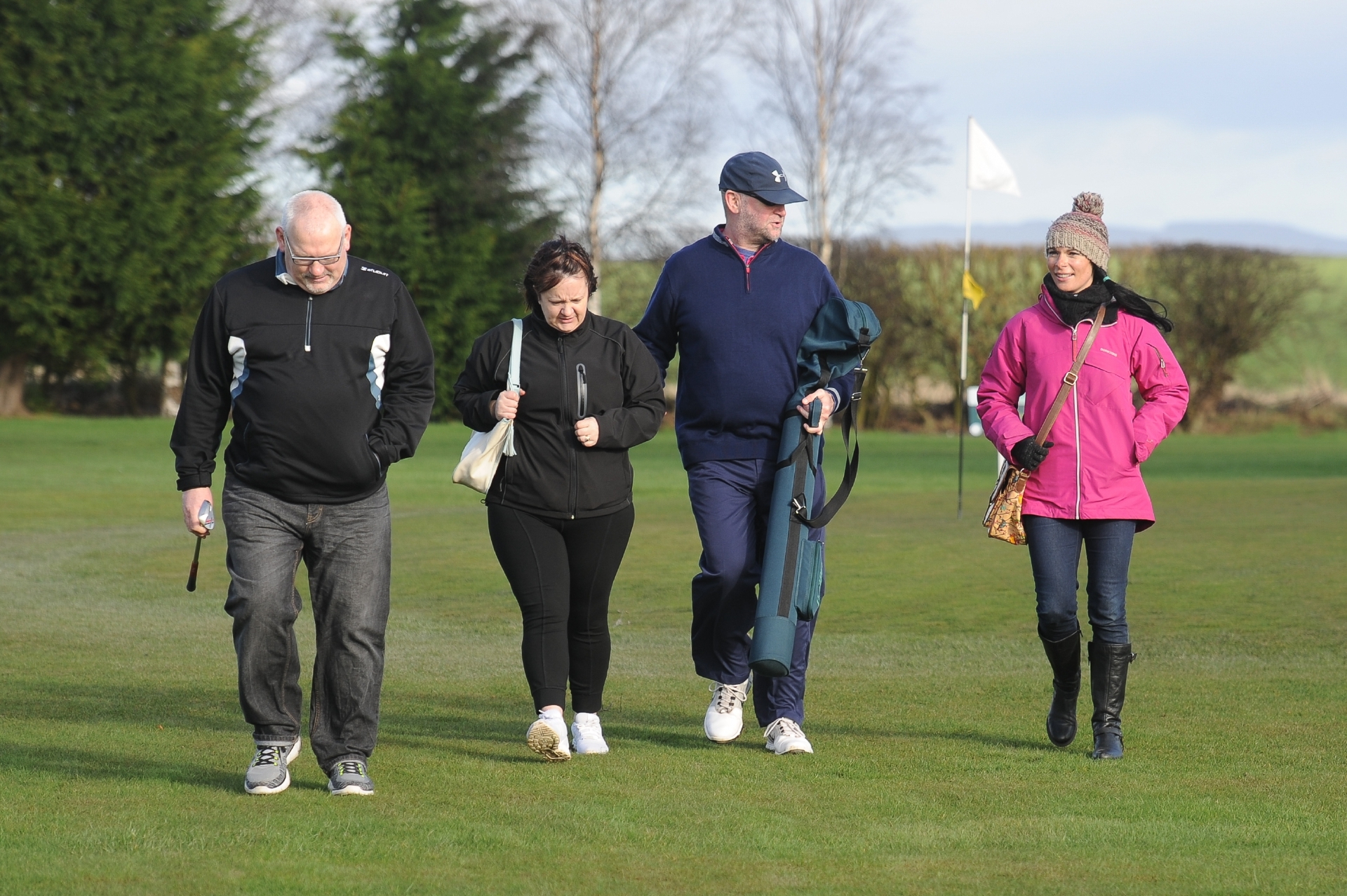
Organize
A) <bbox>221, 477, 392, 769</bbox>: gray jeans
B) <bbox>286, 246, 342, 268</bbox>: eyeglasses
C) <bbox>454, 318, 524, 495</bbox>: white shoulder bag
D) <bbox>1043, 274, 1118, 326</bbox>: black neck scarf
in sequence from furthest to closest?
Result: 1. <bbox>1043, 274, 1118, 326</bbox>: black neck scarf
2. <bbox>454, 318, 524, 495</bbox>: white shoulder bag
3. <bbox>221, 477, 392, 769</bbox>: gray jeans
4. <bbox>286, 246, 342, 268</bbox>: eyeglasses

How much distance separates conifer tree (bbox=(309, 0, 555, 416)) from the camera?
43781mm

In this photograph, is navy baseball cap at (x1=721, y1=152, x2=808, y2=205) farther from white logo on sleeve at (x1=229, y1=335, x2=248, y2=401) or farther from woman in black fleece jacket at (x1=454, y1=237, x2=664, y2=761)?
white logo on sleeve at (x1=229, y1=335, x2=248, y2=401)

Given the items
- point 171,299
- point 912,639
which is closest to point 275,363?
point 912,639

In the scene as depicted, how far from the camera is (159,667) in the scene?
26.3 feet

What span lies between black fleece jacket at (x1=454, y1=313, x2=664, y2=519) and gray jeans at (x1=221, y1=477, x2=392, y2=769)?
60 cm

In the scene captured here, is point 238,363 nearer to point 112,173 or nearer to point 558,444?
point 558,444

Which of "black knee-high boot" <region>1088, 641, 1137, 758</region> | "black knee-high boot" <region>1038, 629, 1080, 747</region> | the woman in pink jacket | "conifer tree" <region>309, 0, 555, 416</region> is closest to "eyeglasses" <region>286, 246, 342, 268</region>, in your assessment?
the woman in pink jacket

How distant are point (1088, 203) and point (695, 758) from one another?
2.59 m

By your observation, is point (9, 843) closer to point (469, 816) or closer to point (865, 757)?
point (469, 816)

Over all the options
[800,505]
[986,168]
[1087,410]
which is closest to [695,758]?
[800,505]

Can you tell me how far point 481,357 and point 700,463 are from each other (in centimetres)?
93

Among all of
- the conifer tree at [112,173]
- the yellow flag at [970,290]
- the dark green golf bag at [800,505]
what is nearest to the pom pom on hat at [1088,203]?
the dark green golf bag at [800,505]

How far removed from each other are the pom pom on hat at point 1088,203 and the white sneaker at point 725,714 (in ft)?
7.29

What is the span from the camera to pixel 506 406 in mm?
5684
